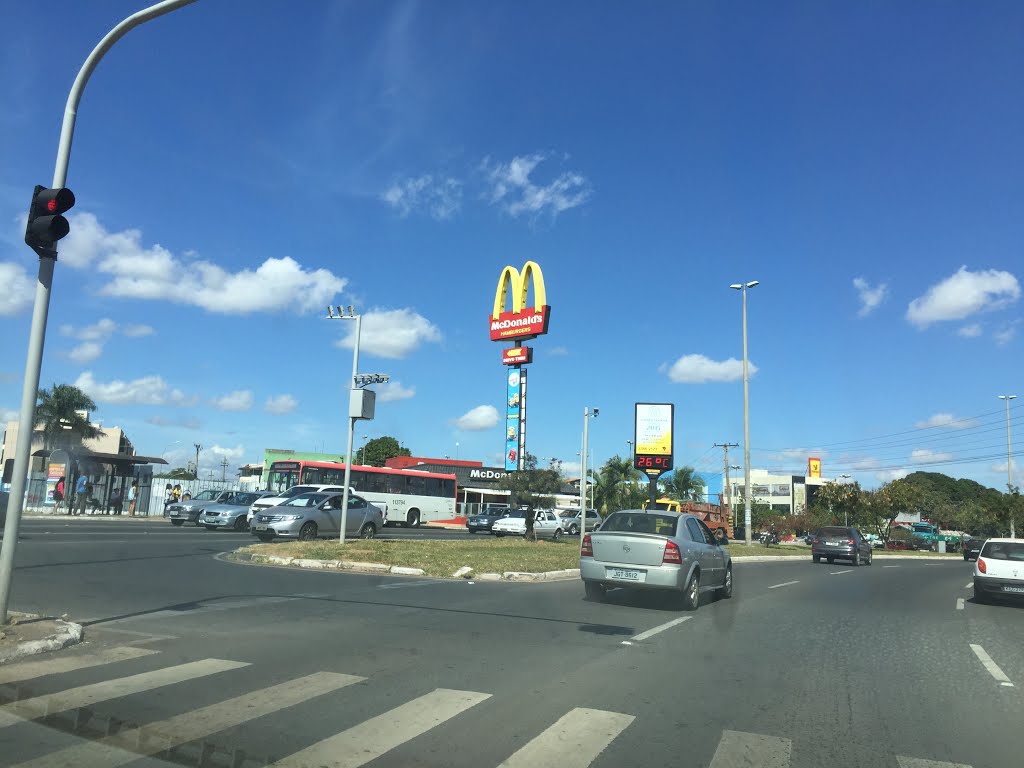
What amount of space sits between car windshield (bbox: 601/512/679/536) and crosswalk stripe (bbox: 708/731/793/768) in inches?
279

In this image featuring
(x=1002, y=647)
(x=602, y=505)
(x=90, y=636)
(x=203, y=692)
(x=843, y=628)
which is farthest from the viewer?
(x=602, y=505)

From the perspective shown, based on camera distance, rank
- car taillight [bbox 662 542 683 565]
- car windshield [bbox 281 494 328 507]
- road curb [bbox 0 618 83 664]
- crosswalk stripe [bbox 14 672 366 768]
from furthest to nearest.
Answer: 1. car windshield [bbox 281 494 328 507]
2. car taillight [bbox 662 542 683 565]
3. road curb [bbox 0 618 83 664]
4. crosswalk stripe [bbox 14 672 366 768]

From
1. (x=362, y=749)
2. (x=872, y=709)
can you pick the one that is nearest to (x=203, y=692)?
(x=362, y=749)

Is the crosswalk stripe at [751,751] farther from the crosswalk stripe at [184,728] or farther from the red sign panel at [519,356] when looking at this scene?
the red sign panel at [519,356]

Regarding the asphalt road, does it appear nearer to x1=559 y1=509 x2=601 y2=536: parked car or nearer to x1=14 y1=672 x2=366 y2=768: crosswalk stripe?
x1=14 y1=672 x2=366 y2=768: crosswalk stripe

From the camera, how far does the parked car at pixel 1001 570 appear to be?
53.3ft

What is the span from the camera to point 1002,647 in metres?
10.6

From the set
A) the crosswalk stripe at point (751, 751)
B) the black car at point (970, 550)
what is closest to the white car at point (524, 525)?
the black car at point (970, 550)

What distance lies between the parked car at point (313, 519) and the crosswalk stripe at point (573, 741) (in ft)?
60.9

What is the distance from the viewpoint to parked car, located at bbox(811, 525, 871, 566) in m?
32.3

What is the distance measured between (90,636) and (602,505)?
51.5m

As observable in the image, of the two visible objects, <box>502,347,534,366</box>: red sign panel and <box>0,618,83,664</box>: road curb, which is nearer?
<box>0,618,83,664</box>: road curb

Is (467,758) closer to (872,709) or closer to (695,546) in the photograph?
(872,709)

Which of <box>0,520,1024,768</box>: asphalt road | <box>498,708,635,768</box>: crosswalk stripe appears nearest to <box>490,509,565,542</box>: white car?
<box>0,520,1024,768</box>: asphalt road
